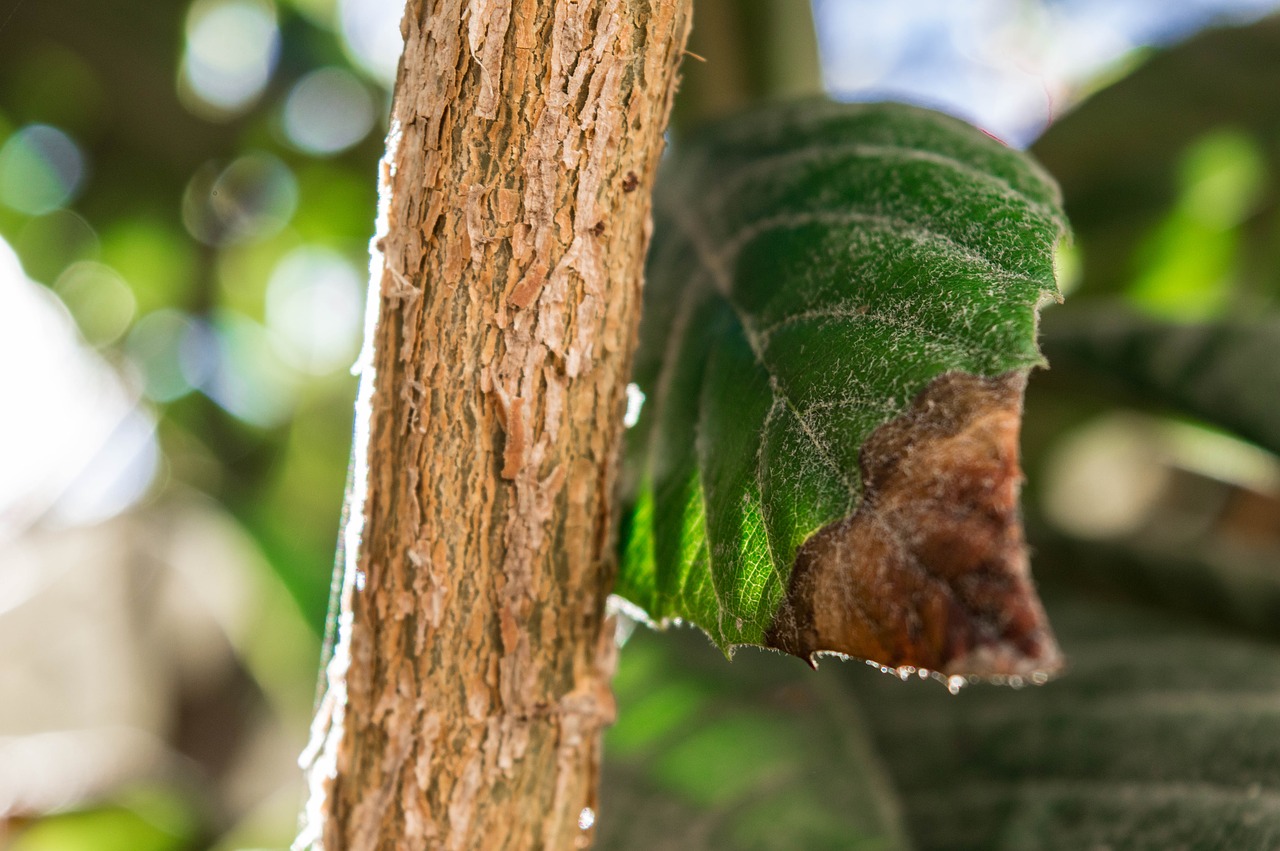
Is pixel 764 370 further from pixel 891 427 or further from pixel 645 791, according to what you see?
pixel 645 791

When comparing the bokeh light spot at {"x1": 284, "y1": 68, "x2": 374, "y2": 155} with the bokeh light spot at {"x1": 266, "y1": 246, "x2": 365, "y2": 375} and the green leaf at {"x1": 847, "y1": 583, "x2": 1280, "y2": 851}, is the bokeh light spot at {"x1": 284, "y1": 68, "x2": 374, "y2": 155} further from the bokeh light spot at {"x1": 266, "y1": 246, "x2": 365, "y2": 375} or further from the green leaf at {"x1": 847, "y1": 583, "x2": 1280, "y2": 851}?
the green leaf at {"x1": 847, "y1": 583, "x2": 1280, "y2": 851}

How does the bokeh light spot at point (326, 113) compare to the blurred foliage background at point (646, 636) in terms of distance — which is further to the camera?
the bokeh light spot at point (326, 113)

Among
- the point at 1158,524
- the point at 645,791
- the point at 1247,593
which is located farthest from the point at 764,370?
the point at 1158,524

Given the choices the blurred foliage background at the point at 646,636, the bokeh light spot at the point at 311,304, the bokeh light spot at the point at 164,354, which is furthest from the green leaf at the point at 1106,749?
the bokeh light spot at the point at 164,354

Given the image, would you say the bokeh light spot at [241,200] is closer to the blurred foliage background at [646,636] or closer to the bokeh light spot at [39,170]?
the blurred foliage background at [646,636]

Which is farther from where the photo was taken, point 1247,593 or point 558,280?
point 1247,593

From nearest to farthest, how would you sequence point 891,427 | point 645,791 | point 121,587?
point 891,427, point 645,791, point 121,587

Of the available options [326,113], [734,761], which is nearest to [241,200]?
[326,113]
